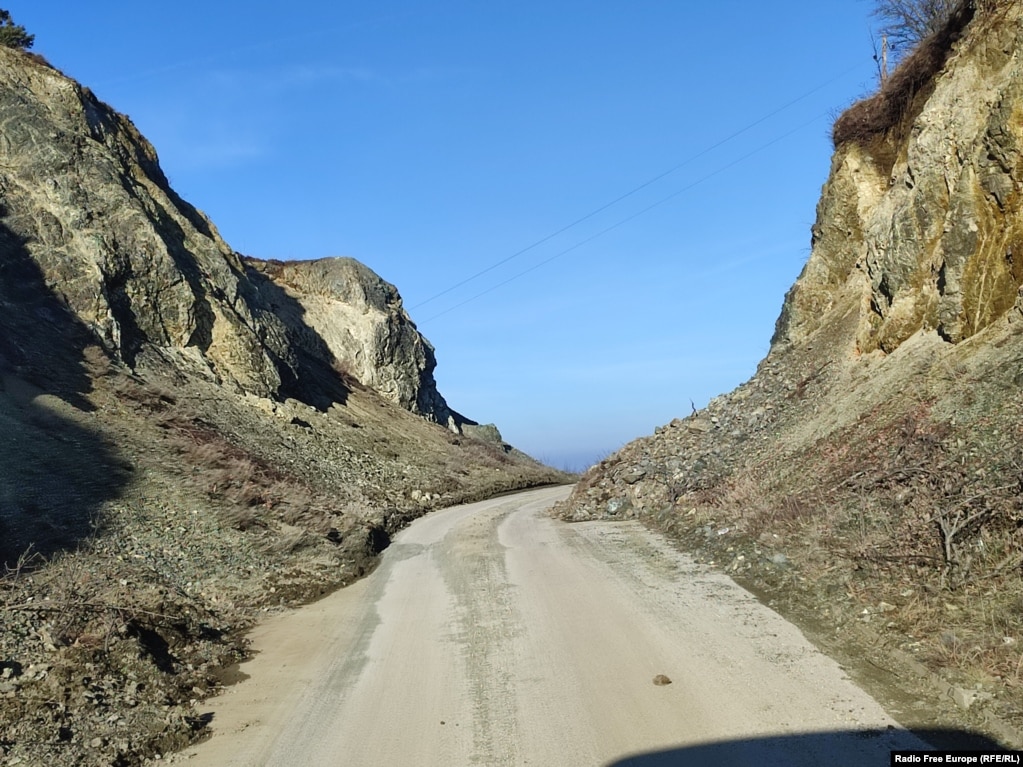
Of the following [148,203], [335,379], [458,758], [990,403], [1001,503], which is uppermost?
[148,203]

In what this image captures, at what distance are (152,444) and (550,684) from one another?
16779 millimetres

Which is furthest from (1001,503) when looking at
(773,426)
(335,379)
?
(335,379)

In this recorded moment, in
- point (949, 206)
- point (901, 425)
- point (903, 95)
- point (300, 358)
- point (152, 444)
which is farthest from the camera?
point (300, 358)

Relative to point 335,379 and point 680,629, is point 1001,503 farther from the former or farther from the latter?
point 335,379

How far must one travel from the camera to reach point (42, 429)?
18.5 metres

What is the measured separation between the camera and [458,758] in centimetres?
601

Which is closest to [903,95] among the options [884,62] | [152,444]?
[884,62]

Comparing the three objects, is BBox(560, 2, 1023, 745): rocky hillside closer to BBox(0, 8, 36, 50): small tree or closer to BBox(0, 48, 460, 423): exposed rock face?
BBox(0, 48, 460, 423): exposed rock face

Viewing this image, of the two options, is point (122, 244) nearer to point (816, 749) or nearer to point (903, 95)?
point (903, 95)

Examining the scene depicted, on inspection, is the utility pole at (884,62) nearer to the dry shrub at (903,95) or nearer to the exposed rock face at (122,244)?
the dry shrub at (903,95)

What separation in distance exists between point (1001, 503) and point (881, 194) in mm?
16778

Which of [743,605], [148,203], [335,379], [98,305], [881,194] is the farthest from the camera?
[335,379]

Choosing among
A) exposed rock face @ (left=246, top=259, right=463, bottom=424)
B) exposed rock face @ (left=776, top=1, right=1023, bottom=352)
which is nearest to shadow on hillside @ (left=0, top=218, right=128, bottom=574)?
exposed rock face @ (left=776, top=1, right=1023, bottom=352)

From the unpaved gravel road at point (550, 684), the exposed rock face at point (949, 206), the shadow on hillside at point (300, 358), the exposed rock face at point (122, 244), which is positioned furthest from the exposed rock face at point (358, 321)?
the unpaved gravel road at point (550, 684)
